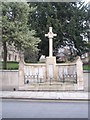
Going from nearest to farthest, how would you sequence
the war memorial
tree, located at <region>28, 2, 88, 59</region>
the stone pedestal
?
the war memorial → the stone pedestal → tree, located at <region>28, 2, 88, 59</region>

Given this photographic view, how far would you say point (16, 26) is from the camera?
23906 millimetres

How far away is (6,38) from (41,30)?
1223 centimetres

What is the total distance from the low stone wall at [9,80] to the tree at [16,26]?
561 centimetres

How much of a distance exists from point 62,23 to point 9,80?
19.2 metres

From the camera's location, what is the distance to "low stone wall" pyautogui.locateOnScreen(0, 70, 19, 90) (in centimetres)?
1859

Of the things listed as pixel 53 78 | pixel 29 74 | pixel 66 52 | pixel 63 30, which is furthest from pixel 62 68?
pixel 66 52

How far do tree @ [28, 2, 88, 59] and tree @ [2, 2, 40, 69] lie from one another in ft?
33.5

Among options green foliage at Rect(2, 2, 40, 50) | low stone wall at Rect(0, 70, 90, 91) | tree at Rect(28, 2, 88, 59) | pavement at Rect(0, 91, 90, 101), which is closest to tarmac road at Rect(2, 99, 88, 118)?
pavement at Rect(0, 91, 90, 101)

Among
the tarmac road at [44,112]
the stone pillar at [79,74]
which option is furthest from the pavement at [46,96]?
the tarmac road at [44,112]

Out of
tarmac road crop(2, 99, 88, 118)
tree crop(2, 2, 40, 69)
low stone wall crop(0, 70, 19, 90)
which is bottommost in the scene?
tarmac road crop(2, 99, 88, 118)

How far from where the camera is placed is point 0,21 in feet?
74.1

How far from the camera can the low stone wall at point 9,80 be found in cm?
1859

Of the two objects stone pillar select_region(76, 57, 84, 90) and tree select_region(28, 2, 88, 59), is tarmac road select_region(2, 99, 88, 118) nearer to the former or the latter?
stone pillar select_region(76, 57, 84, 90)

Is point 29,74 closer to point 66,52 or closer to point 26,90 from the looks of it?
point 26,90
